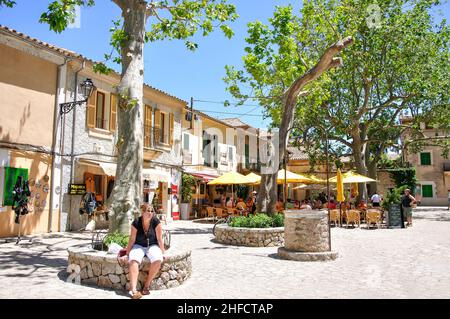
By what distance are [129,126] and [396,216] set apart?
13.2 meters

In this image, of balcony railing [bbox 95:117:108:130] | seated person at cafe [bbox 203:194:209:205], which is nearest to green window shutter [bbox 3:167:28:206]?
balcony railing [bbox 95:117:108:130]

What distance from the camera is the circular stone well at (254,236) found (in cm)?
1109

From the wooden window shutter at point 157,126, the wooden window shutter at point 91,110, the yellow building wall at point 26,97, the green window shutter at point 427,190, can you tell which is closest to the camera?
the yellow building wall at point 26,97

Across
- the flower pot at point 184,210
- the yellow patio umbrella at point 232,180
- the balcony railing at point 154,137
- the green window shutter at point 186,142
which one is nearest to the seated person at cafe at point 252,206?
the yellow patio umbrella at point 232,180

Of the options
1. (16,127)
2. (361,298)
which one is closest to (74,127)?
(16,127)

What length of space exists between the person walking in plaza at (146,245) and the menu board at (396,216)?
13.2 m

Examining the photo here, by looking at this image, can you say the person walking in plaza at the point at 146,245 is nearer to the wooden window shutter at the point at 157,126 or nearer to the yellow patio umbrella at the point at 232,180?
the yellow patio umbrella at the point at 232,180

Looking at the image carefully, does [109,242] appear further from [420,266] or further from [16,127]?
[16,127]

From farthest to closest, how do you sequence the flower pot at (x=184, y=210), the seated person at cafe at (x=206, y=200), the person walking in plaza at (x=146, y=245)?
the seated person at cafe at (x=206, y=200) < the flower pot at (x=184, y=210) < the person walking in plaza at (x=146, y=245)

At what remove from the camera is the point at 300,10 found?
16906mm

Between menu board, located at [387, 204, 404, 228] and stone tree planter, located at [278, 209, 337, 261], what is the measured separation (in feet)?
28.9

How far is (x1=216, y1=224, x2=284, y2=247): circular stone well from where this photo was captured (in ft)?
36.4

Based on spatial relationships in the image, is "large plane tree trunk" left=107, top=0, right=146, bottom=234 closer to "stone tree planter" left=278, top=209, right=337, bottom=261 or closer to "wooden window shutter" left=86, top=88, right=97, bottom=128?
"stone tree planter" left=278, top=209, right=337, bottom=261

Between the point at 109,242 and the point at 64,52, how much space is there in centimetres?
935
